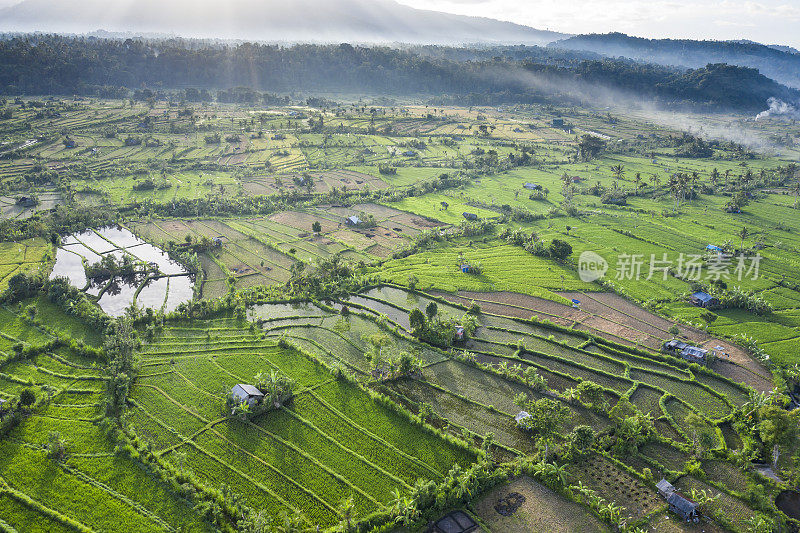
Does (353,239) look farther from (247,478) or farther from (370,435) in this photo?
(247,478)

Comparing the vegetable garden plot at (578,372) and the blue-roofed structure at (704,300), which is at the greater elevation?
the blue-roofed structure at (704,300)

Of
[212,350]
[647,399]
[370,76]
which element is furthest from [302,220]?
[370,76]

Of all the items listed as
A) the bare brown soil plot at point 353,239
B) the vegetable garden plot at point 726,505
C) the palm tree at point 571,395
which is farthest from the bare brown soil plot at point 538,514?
the bare brown soil plot at point 353,239

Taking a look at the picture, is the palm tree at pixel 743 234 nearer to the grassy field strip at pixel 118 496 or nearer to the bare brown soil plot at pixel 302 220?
the bare brown soil plot at pixel 302 220

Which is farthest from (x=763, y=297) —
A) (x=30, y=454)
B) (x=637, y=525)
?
(x=30, y=454)

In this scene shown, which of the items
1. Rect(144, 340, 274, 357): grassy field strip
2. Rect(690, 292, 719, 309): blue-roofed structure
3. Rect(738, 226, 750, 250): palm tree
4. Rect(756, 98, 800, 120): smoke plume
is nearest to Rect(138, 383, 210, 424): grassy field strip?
Rect(144, 340, 274, 357): grassy field strip

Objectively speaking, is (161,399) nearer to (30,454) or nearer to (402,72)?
(30,454)
